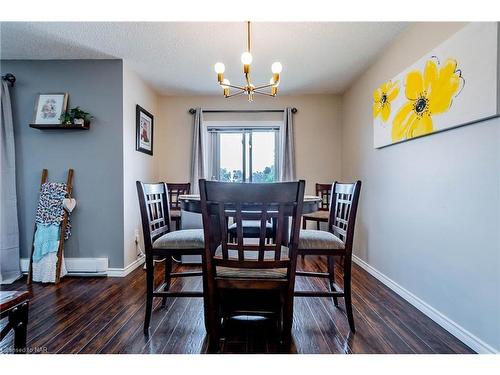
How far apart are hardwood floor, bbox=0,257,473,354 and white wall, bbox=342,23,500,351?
9.0 inches

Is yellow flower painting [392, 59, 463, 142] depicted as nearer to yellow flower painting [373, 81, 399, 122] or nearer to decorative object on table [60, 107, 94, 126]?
yellow flower painting [373, 81, 399, 122]

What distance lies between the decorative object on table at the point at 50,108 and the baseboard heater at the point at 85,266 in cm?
147

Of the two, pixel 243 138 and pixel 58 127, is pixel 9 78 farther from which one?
pixel 243 138

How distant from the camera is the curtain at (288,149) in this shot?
3.94 metres

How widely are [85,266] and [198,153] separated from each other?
203 centimetres

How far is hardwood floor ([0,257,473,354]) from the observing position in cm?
151

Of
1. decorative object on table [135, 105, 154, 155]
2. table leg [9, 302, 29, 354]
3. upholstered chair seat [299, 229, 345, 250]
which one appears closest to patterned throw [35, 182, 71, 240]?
decorative object on table [135, 105, 154, 155]

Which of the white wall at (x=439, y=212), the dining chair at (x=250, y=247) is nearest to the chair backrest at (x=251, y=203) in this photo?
the dining chair at (x=250, y=247)

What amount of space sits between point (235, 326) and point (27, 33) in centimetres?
302

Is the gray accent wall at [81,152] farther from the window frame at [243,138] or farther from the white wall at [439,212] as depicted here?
the white wall at [439,212]

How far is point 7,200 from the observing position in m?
2.71
